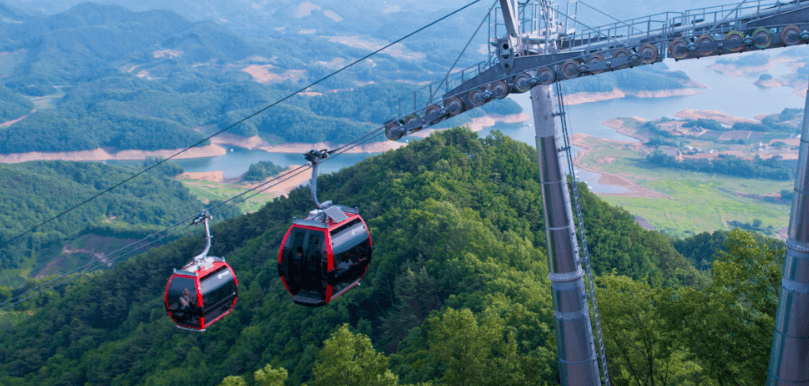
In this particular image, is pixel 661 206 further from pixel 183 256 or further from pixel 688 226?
pixel 183 256

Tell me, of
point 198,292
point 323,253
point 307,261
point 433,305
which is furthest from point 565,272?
point 433,305

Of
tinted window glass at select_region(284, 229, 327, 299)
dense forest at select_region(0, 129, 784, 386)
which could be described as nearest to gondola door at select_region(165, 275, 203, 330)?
tinted window glass at select_region(284, 229, 327, 299)

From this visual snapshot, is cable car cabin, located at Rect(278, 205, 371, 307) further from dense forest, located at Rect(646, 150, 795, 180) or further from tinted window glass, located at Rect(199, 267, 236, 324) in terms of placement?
dense forest, located at Rect(646, 150, 795, 180)

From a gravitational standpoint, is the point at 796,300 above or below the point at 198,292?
above

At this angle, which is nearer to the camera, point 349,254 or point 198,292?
point 349,254

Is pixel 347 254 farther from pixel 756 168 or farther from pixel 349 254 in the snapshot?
pixel 756 168

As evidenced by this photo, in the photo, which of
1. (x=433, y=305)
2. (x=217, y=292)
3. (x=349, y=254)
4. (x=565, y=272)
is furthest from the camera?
(x=433, y=305)

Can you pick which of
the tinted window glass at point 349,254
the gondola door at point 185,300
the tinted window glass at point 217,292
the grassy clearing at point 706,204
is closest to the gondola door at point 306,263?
the tinted window glass at point 349,254
